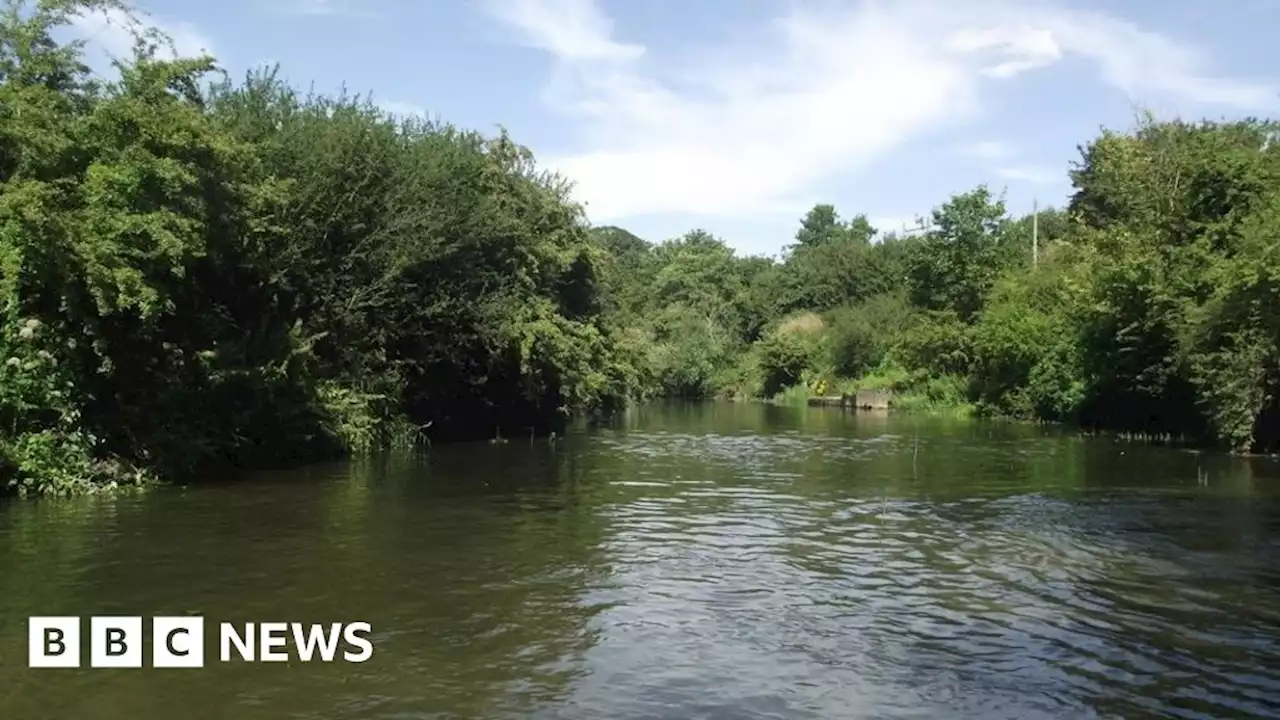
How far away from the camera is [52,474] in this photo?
19250 millimetres

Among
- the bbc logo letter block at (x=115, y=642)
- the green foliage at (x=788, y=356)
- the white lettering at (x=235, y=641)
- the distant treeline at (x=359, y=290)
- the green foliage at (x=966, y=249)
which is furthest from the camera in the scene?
the green foliage at (x=788, y=356)

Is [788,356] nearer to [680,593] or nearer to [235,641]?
[680,593]

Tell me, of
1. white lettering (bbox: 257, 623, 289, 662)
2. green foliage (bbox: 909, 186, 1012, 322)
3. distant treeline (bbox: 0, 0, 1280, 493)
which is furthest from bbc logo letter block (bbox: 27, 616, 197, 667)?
green foliage (bbox: 909, 186, 1012, 322)

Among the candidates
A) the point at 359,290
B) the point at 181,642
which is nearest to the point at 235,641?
the point at 181,642

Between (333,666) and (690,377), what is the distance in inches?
3265

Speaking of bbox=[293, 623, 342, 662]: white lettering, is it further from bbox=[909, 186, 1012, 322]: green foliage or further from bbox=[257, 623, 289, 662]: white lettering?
bbox=[909, 186, 1012, 322]: green foliage

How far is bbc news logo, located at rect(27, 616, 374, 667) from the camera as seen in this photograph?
371 inches

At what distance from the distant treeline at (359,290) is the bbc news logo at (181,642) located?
953 cm

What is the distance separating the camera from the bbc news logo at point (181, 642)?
9.42 meters

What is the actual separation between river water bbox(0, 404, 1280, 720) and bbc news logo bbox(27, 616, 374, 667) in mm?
211

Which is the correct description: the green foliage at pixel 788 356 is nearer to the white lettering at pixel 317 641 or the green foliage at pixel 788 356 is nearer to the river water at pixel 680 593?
the river water at pixel 680 593

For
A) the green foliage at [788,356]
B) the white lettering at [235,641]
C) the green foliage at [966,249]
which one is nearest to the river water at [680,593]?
the white lettering at [235,641]

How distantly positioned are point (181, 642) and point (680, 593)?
5426 mm

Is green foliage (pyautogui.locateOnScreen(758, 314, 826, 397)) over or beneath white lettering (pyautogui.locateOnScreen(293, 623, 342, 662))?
over
